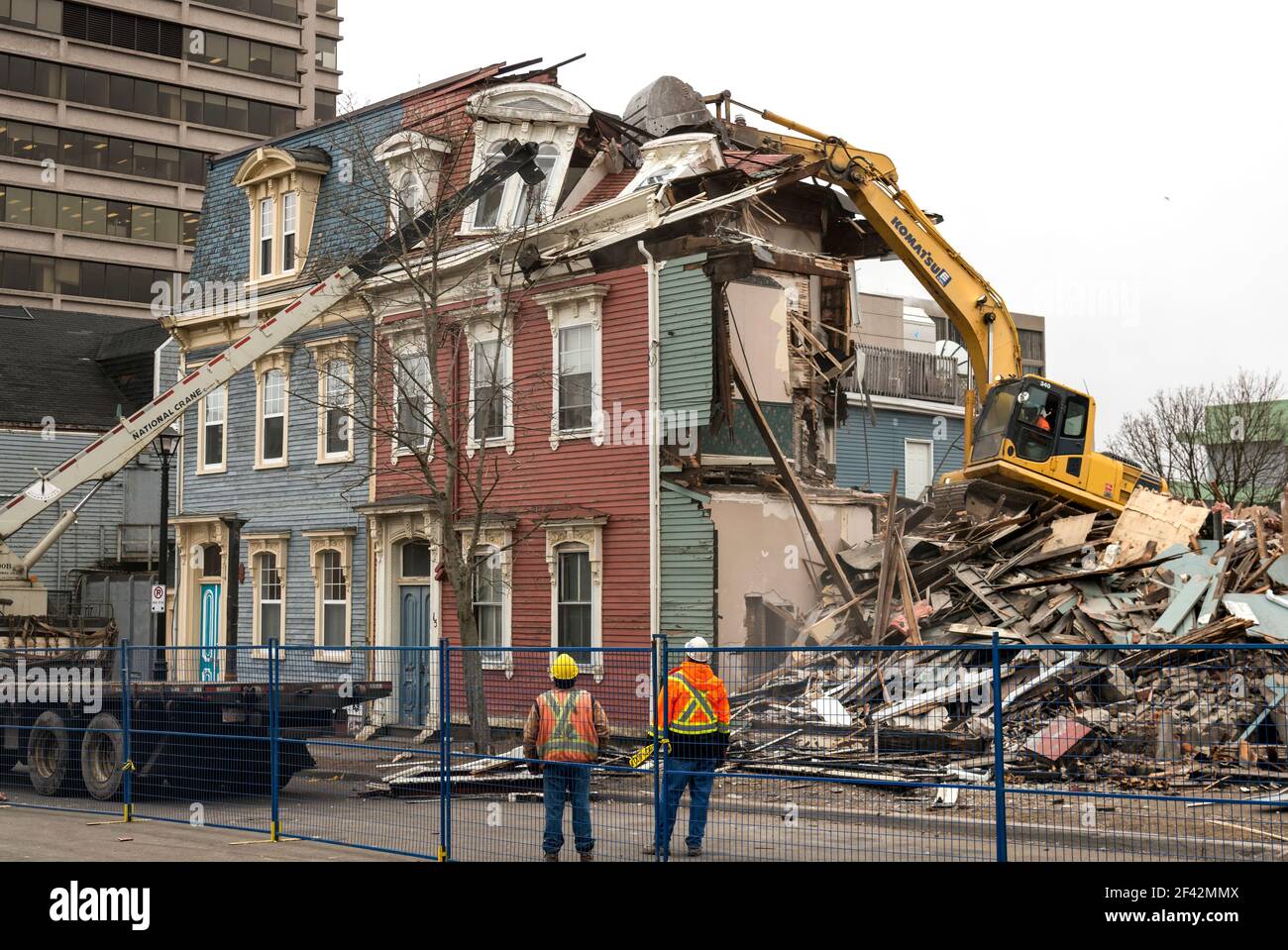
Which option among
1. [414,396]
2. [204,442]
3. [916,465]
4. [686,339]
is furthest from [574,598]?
[916,465]

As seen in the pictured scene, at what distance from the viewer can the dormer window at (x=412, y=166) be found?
23578 millimetres

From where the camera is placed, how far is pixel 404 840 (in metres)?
12.2

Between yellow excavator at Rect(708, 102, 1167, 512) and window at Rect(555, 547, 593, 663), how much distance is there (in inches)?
242

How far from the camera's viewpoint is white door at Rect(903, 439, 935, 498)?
32.5m

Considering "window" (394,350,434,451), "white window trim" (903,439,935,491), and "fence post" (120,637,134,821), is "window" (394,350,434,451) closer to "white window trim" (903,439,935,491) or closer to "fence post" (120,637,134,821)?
"fence post" (120,637,134,821)

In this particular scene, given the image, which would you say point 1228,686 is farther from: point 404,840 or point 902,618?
point 902,618

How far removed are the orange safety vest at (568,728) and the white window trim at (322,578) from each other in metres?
14.7

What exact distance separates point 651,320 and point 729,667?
1085cm

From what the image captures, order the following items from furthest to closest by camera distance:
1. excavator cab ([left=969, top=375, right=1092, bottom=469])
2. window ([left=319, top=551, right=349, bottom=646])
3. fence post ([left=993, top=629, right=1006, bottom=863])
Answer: window ([left=319, top=551, right=349, bottom=646]) < excavator cab ([left=969, top=375, right=1092, bottom=469]) < fence post ([left=993, top=629, right=1006, bottom=863])

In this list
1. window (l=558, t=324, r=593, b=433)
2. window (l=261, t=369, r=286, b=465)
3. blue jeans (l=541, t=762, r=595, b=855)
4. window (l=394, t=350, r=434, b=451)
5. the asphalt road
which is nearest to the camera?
the asphalt road

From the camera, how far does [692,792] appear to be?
10.6 m

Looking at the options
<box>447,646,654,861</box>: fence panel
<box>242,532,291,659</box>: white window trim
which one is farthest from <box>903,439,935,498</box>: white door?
<box>447,646,654,861</box>: fence panel

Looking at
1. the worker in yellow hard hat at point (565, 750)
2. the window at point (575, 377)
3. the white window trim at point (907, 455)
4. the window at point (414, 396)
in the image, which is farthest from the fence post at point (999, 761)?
the white window trim at point (907, 455)

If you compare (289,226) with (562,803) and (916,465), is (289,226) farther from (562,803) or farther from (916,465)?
(562,803)
